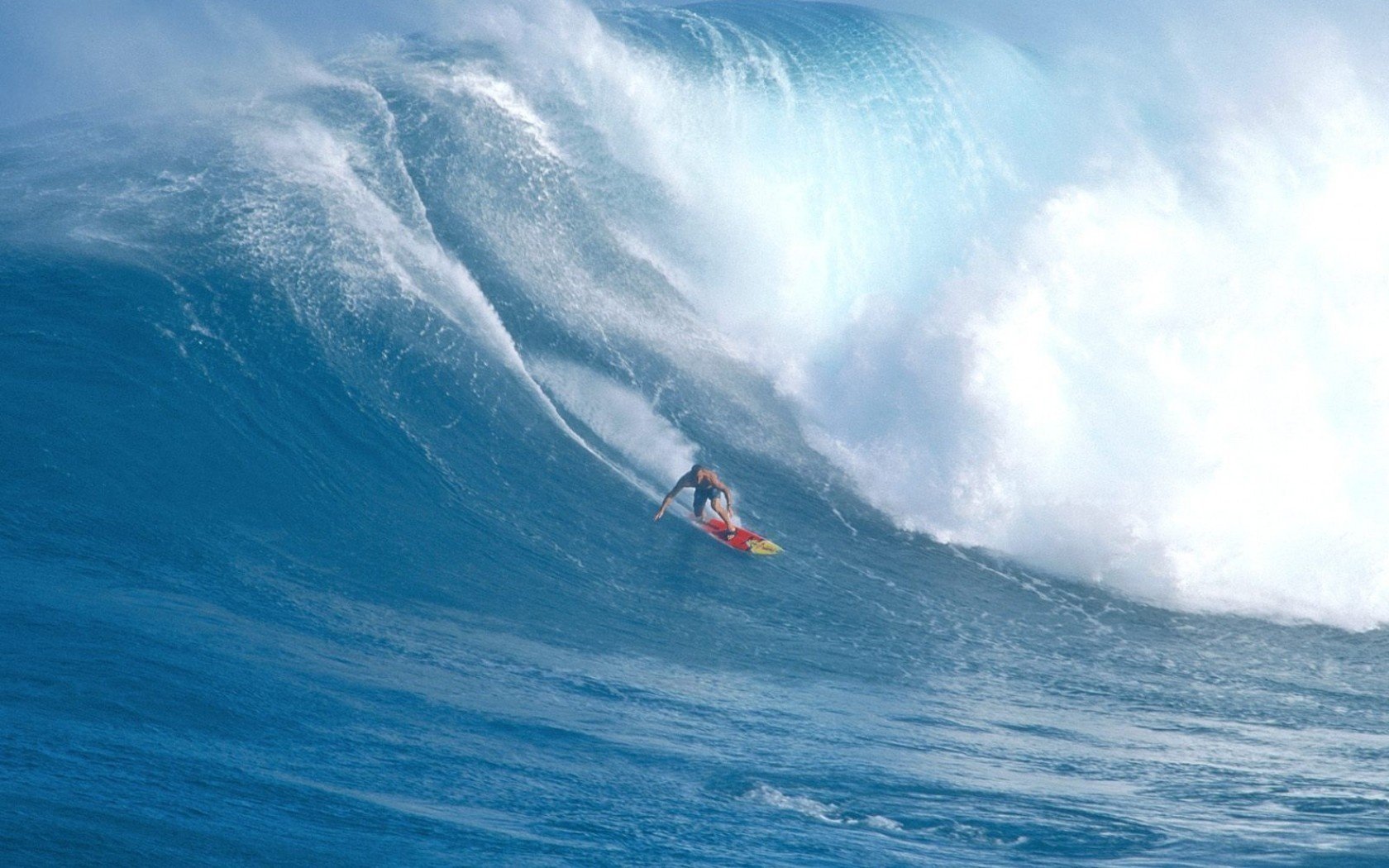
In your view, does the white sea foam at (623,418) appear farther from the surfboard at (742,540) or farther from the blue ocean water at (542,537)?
the surfboard at (742,540)

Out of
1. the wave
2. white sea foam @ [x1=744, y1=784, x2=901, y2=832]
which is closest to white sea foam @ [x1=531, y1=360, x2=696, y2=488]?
the wave

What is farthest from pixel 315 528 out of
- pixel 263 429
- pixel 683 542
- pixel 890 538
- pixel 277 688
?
pixel 890 538

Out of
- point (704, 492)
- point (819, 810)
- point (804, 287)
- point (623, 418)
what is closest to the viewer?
point (819, 810)

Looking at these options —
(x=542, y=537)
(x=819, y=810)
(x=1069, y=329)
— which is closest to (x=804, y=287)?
(x=1069, y=329)

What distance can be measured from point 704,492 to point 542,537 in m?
1.90

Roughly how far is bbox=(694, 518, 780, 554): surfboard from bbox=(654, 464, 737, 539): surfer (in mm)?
63

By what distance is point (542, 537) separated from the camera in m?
11.9

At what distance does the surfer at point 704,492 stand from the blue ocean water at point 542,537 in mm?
311

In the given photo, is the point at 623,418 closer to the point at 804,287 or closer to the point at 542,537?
the point at 542,537

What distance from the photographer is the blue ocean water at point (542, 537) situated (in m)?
7.51

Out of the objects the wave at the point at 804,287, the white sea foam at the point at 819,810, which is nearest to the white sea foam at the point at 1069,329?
the wave at the point at 804,287

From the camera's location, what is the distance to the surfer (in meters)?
12.7

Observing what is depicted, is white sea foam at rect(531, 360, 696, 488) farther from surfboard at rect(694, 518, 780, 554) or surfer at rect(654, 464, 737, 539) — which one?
surfboard at rect(694, 518, 780, 554)

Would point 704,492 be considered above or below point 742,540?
above
